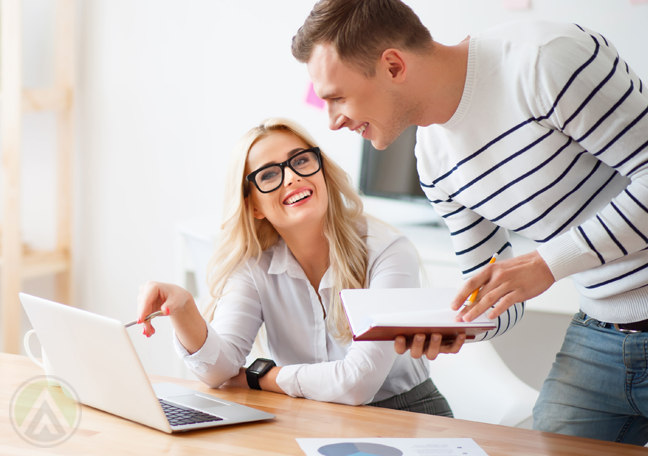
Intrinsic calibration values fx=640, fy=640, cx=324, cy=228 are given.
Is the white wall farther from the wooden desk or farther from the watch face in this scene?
the wooden desk

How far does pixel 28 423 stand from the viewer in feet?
3.27

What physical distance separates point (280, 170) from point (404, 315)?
685 mm

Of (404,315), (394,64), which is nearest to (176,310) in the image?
(404,315)

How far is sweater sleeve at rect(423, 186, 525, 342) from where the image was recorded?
1335 millimetres

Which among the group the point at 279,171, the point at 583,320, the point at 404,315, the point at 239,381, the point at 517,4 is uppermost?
the point at 517,4

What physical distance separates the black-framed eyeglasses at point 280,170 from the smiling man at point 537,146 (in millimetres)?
347

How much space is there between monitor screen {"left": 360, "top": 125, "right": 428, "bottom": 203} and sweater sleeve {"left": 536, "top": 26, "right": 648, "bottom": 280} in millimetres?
1379

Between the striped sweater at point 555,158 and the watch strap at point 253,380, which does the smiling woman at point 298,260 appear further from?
the striped sweater at point 555,158

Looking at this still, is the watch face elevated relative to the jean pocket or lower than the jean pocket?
lower

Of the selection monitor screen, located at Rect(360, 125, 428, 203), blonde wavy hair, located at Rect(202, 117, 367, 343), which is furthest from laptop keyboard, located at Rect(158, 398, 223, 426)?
monitor screen, located at Rect(360, 125, 428, 203)

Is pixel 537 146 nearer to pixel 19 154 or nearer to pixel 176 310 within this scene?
pixel 176 310

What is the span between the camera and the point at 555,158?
3.69 feet

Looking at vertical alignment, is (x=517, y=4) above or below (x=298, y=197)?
above

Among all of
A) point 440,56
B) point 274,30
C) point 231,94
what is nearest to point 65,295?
point 231,94
